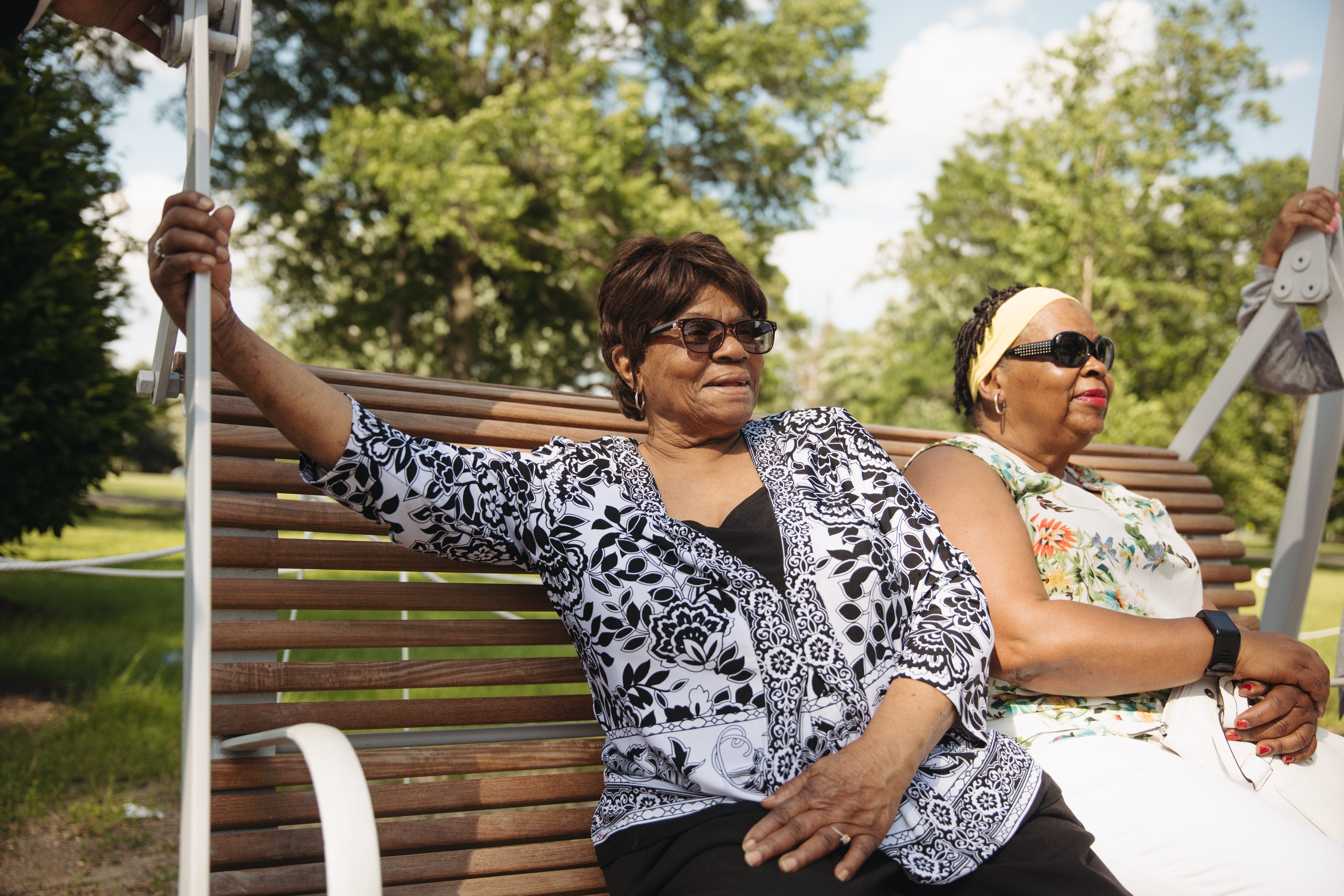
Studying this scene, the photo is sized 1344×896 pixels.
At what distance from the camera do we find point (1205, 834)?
1.83 m

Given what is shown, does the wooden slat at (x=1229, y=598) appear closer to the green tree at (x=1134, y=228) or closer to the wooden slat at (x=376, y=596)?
the wooden slat at (x=376, y=596)

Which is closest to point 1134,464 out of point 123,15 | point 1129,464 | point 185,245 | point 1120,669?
point 1129,464

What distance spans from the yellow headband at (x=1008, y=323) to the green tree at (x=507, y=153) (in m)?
10.8

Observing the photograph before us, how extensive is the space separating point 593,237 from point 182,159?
6207mm

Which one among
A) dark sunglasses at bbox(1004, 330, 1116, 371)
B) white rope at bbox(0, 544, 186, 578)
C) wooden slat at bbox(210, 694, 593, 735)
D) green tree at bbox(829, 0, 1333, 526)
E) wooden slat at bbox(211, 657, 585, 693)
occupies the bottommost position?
wooden slat at bbox(210, 694, 593, 735)

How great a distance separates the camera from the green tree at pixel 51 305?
552cm

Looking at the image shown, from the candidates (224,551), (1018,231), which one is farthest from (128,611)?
(1018,231)

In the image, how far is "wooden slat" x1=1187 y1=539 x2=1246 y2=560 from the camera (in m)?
3.42

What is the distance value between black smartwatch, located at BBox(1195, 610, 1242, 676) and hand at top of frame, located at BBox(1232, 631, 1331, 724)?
19 millimetres

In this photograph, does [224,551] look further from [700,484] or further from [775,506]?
[775,506]

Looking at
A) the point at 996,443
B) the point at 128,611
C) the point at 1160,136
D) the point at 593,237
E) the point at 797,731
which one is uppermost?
the point at 1160,136

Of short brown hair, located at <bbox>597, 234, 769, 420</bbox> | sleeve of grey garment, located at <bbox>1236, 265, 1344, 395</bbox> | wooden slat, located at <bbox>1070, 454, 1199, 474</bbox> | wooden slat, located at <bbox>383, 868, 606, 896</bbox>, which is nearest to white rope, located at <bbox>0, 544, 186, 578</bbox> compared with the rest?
wooden slat, located at <bbox>383, 868, 606, 896</bbox>

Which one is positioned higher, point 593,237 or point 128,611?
point 593,237

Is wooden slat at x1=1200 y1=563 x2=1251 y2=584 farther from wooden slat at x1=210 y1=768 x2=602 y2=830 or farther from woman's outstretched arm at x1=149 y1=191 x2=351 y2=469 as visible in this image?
woman's outstretched arm at x1=149 y1=191 x2=351 y2=469
